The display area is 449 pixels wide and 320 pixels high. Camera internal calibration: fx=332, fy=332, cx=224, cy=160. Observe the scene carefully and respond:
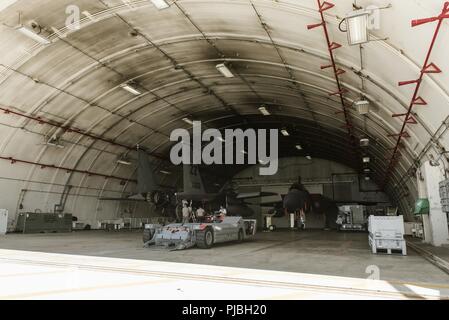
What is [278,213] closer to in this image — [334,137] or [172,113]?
[334,137]

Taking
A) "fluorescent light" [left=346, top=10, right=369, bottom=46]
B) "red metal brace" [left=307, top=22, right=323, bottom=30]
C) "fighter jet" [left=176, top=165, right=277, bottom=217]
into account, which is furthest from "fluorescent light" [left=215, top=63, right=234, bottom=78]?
"fluorescent light" [left=346, top=10, right=369, bottom=46]

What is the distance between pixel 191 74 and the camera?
62.4ft

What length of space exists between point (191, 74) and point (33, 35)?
8.08m

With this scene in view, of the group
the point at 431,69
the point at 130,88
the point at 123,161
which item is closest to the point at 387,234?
the point at 431,69

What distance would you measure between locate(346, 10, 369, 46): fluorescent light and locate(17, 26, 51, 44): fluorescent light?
469 inches

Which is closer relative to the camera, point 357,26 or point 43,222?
point 357,26

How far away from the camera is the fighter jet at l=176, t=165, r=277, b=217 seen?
1927cm

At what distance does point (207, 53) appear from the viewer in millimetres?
16312

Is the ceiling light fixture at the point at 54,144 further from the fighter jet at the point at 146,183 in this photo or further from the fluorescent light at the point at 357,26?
the fluorescent light at the point at 357,26

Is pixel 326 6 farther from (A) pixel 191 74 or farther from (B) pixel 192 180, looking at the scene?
(B) pixel 192 180

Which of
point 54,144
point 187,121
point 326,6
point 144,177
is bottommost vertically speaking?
point 144,177

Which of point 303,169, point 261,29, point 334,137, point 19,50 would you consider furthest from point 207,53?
point 303,169

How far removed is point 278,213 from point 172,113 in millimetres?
13072

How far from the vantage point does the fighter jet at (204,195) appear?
19.3 metres
